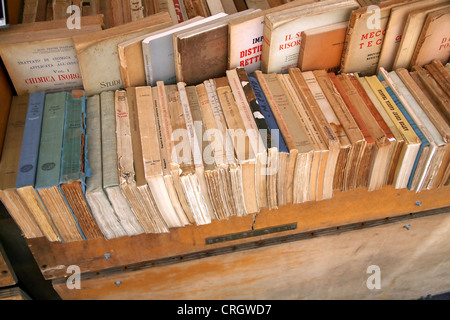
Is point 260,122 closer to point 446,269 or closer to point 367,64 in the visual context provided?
point 367,64

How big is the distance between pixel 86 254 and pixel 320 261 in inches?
48.5

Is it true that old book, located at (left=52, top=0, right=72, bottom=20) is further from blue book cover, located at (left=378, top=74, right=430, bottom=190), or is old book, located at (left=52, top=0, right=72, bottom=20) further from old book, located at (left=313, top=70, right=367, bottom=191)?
blue book cover, located at (left=378, top=74, right=430, bottom=190)

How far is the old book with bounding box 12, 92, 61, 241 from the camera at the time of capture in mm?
1519

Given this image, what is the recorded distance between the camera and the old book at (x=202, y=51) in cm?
175

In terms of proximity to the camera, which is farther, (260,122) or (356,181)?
(356,181)

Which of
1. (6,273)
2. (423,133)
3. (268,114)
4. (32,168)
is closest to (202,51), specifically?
(268,114)

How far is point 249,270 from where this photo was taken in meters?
2.28

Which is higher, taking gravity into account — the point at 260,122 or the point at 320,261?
the point at 260,122

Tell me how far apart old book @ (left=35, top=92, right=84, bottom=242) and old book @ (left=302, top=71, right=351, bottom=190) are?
105 cm

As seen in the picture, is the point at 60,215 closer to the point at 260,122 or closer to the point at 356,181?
the point at 260,122
